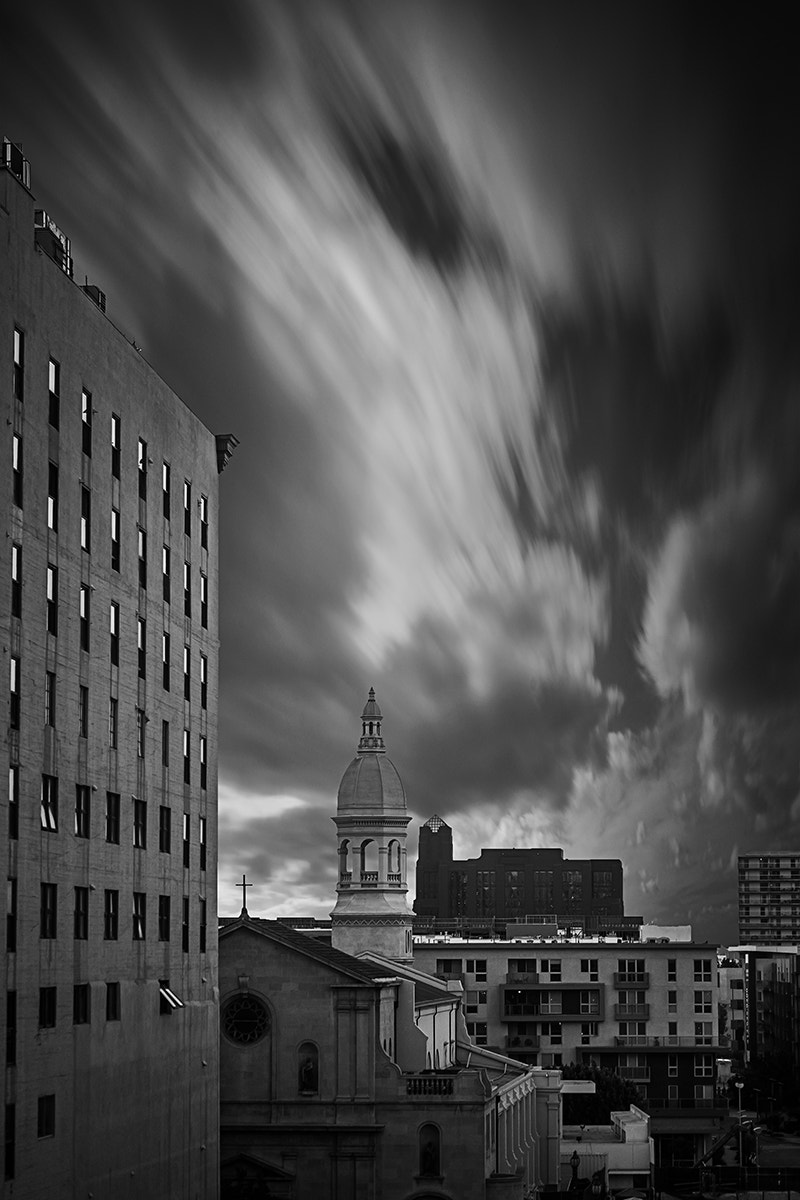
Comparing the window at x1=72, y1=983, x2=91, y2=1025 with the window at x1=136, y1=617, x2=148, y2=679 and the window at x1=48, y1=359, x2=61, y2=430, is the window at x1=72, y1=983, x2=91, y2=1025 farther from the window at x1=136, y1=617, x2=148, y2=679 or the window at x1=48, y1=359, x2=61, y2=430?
the window at x1=48, y1=359, x2=61, y2=430

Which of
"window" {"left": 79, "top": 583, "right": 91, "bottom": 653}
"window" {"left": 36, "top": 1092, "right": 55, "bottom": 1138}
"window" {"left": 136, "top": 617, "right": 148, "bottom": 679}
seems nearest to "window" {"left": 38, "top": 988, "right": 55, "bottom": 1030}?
"window" {"left": 36, "top": 1092, "right": 55, "bottom": 1138}

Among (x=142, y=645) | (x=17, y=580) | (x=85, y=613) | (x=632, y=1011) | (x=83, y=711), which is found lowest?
(x=632, y=1011)

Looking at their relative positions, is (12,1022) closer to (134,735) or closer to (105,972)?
(105,972)

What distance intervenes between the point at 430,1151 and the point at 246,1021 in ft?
36.1

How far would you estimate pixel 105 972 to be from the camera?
61.5m

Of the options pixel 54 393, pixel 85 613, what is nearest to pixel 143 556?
pixel 85 613

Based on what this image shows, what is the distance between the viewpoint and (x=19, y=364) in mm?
55156

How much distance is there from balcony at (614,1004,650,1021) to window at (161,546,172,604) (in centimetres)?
9170

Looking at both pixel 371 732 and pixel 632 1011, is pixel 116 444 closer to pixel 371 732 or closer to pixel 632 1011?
pixel 371 732

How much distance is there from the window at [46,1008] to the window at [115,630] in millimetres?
12477

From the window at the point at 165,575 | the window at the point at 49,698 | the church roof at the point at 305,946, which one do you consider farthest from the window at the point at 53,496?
the church roof at the point at 305,946

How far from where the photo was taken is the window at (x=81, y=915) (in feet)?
193

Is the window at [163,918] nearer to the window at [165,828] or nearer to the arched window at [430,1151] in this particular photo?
the window at [165,828]

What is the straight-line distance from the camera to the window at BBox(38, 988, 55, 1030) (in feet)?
182
